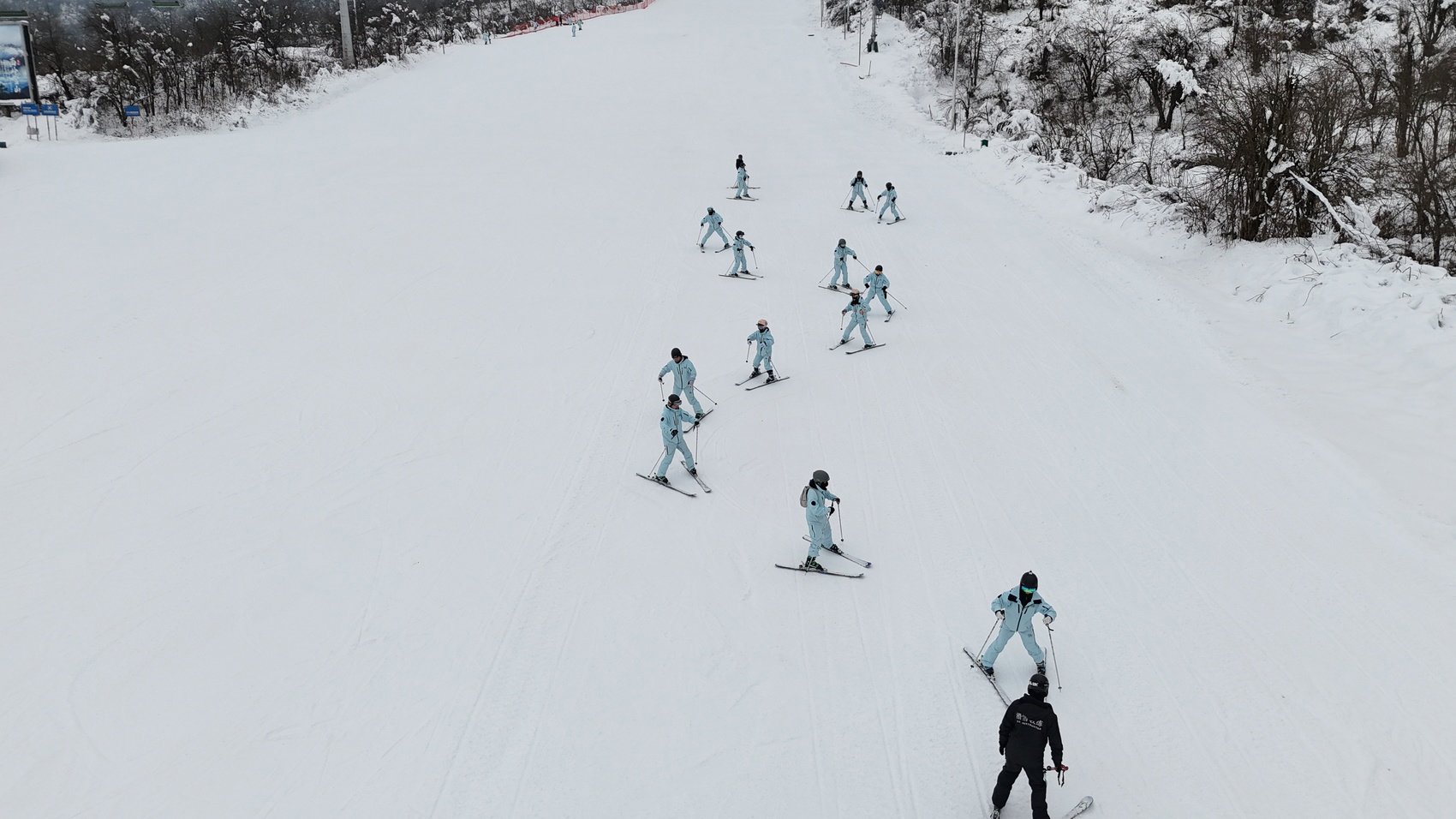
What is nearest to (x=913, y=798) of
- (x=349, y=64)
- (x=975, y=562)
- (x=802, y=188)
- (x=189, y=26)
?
(x=975, y=562)

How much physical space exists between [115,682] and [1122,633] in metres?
11.0

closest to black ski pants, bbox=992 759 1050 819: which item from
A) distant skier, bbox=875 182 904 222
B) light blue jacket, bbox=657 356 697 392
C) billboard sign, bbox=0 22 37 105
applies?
light blue jacket, bbox=657 356 697 392

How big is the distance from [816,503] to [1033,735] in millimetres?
3928

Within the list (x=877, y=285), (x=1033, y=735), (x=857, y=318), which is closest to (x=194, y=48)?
(x=877, y=285)

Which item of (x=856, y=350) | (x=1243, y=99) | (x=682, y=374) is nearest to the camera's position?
(x=682, y=374)

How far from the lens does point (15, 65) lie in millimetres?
28141

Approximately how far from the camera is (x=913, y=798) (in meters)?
7.48

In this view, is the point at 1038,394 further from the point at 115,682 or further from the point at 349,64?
the point at 349,64

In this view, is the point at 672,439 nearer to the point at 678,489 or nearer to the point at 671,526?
the point at 678,489

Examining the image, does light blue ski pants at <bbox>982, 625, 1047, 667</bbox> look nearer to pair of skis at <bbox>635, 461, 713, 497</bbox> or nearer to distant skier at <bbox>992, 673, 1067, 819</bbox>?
distant skier at <bbox>992, 673, 1067, 819</bbox>

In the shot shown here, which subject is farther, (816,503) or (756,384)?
(756,384)

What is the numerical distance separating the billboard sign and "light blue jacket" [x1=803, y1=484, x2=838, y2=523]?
33.0 m

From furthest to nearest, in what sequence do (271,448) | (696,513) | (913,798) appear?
(271,448)
(696,513)
(913,798)

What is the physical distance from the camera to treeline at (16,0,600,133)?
41.2 metres
